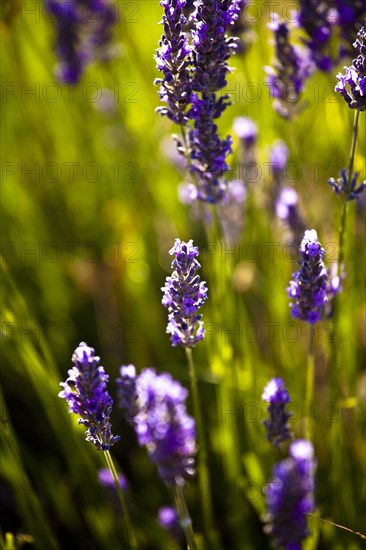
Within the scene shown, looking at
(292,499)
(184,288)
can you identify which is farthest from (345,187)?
(292,499)

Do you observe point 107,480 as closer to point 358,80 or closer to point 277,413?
point 277,413

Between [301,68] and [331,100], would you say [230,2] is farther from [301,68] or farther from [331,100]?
[331,100]

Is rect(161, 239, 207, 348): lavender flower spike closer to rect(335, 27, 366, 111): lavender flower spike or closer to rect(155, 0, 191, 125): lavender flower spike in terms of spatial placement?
rect(155, 0, 191, 125): lavender flower spike

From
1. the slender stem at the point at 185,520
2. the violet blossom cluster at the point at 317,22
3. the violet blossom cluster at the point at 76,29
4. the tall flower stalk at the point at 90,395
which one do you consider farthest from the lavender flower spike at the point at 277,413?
the violet blossom cluster at the point at 76,29

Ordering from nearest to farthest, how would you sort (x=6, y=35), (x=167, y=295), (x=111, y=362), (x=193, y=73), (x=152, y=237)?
(x=167, y=295)
(x=193, y=73)
(x=6, y=35)
(x=111, y=362)
(x=152, y=237)

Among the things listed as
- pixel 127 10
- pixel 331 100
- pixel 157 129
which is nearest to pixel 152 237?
pixel 157 129

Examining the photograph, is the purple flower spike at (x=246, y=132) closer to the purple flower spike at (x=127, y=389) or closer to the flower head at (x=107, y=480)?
the purple flower spike at (x=127, y=389)
